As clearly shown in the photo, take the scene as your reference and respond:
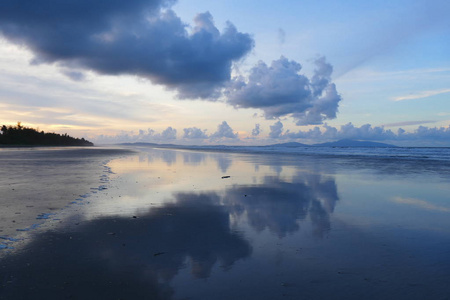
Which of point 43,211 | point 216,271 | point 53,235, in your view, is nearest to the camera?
point 216,271

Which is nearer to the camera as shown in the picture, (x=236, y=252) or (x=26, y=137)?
(x=236, y=252)

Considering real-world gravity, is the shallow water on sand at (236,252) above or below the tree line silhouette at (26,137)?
below

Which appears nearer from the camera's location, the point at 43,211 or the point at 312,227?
the point at 312,227

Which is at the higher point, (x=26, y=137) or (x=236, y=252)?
(x=26, y=137)

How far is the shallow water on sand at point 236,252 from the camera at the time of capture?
423 cm

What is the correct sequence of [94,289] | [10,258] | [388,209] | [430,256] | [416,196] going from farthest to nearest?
[416,196]
[388,209]
[430,256]
[10,258]
[94,289]

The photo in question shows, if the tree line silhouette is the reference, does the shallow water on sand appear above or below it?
below

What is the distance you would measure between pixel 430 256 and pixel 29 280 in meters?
7.05

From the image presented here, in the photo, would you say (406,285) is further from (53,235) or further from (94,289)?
(53,235)

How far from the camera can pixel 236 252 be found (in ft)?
18.7

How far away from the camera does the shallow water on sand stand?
423cm

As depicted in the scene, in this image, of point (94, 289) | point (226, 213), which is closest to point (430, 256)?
point (226, 213)

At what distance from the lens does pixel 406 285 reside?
4348mm

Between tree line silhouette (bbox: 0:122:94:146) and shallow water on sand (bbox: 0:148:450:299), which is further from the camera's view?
tree line silhouette (bbox: 0:122:94:146)
